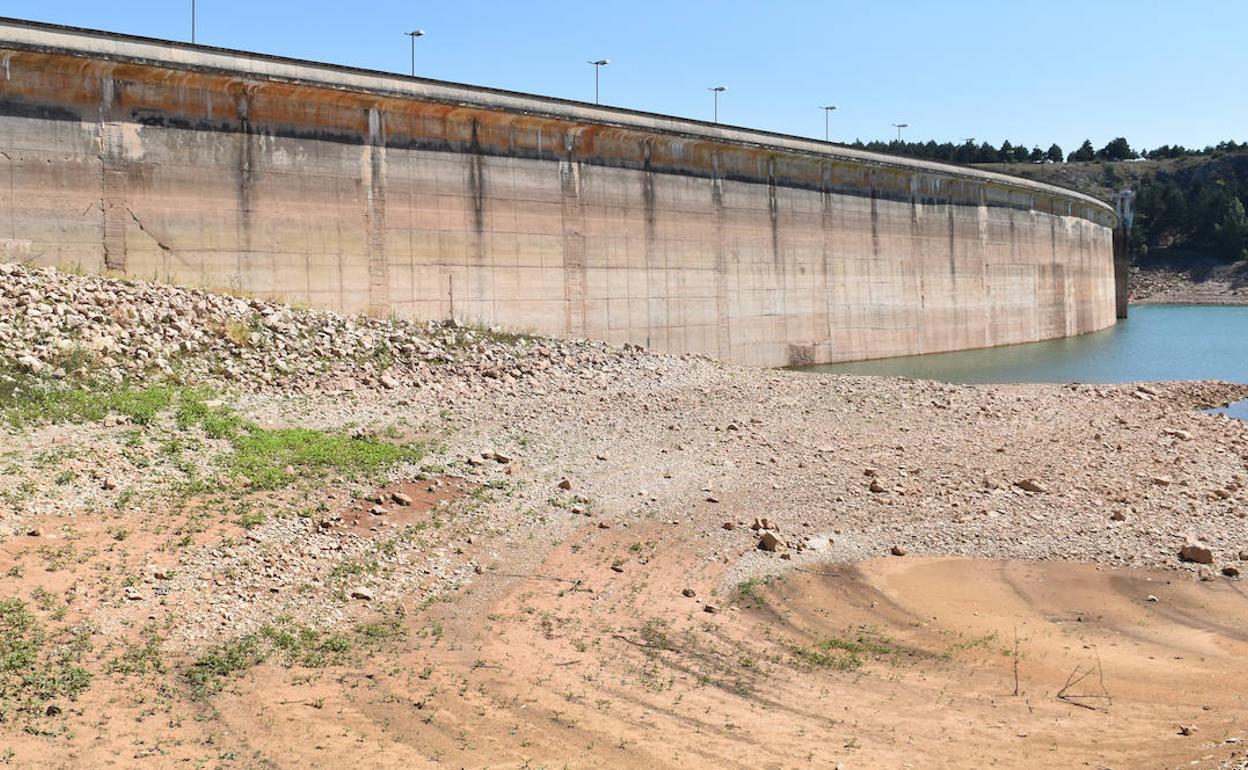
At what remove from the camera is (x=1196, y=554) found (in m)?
12.8

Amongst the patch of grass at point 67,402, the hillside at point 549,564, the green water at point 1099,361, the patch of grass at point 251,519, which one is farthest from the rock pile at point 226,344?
the green water at point 1099,361

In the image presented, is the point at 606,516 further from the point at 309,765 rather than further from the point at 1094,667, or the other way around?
the point at 309,765

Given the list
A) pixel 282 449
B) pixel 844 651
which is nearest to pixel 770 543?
pixel 844 651

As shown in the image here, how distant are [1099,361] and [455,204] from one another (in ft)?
88.8

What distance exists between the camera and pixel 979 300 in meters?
44.0

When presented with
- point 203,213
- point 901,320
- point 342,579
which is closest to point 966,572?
point 342,579

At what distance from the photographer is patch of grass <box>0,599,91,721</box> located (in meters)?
7.33

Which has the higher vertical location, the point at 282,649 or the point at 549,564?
the point at 549,564

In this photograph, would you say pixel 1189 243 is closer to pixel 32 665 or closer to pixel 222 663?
pixel 222 663

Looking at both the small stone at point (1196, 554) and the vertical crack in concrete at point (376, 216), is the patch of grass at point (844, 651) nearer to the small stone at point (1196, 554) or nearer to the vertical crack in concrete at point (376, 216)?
the small stone at point (1196, 554)

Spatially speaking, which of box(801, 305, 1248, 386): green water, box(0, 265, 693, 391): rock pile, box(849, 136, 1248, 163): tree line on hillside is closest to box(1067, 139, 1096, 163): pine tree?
box(849, 136, 1248, 163): tree line on hillside

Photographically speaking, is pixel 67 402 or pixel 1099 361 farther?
pixel 1099 361

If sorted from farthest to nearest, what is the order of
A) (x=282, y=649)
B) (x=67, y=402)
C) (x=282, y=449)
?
(x=67, y=402) < (x=282, y=449) < (x=282, y=649)

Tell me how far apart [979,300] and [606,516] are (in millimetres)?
34186
